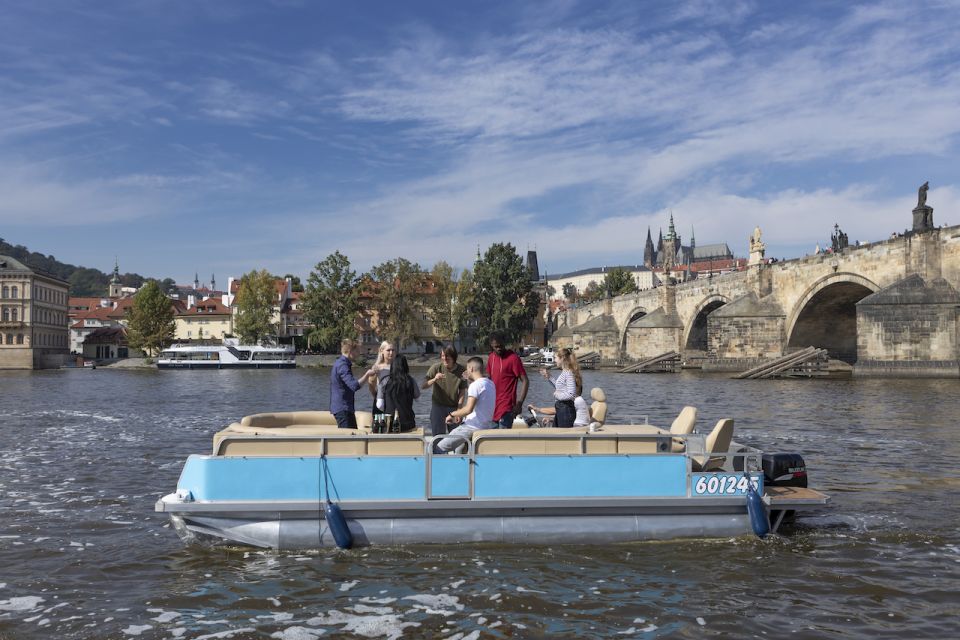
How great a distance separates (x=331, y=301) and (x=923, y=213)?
57.6 m

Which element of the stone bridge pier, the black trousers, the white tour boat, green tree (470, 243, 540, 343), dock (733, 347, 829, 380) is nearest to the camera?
the black trousers

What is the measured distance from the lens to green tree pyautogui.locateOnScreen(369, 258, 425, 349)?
260 ft

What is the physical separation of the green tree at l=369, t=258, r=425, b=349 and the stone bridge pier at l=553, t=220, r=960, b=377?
62.0 ft

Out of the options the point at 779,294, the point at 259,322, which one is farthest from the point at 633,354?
the point at 259,322

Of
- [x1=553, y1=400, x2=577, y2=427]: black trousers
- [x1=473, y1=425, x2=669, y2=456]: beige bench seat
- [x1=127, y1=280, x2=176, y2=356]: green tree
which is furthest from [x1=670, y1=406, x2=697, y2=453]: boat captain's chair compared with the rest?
[x1=127, y1=280, x2=176, y2=356]: green tree

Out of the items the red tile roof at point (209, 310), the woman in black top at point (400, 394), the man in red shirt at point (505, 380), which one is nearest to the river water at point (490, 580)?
the woman in black top at point (400, 394)

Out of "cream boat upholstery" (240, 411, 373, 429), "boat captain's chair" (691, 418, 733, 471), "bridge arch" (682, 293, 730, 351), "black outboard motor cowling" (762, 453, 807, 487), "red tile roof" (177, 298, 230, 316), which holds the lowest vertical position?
"black outboard motor cowling" (762, 453, 807, 487)

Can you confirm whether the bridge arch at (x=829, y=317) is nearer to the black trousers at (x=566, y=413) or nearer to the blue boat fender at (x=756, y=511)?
the black trousers at (x=566, y=413)

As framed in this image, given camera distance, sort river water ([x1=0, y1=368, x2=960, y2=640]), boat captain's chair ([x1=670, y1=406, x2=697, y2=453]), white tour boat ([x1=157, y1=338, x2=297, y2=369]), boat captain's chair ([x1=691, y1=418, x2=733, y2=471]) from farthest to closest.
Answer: white tour boat ([x1=157, y1=338, x2=297, y2=369])
boat captain's chair ([x1=670, y1=406, x2=697, y2=453])
boat captain's chair ([x1=691, y1=418, x2=733, y2=471])
river water ([x1=0, y1=368, x2=960, y2=640])

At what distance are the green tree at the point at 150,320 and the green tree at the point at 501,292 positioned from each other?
3452 cm

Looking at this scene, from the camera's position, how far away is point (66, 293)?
3777 inches

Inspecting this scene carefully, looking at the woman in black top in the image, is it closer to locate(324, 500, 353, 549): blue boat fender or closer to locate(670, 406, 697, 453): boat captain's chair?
locate(324, 500, 353, 549): blue boat fender

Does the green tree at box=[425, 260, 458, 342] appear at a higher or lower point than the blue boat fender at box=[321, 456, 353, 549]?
higher

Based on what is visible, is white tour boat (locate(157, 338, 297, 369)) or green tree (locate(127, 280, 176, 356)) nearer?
white tour boat (locate(157, 338, 297, 369))
